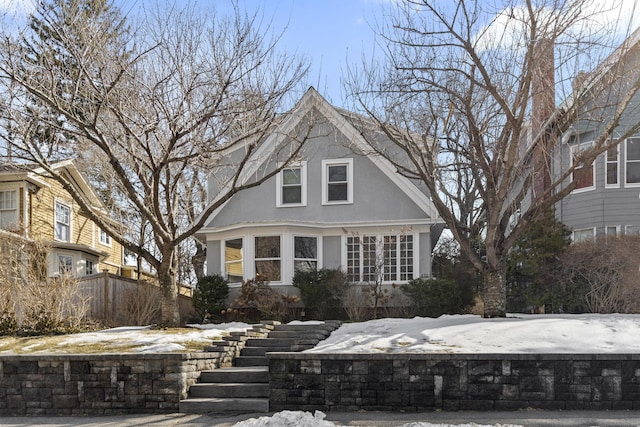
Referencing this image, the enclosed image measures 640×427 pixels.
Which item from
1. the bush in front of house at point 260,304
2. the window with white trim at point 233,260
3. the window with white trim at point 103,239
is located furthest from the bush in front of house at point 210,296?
the window with white trim at point 103,239

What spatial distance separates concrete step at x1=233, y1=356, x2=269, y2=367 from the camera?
10.5m

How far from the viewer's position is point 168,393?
8898 mm

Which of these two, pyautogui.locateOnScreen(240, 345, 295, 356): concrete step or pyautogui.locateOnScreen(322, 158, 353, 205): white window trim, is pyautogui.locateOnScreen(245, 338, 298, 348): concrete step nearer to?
pyautogui.locateOnScreen(240, 345, 295, 356): concrete step

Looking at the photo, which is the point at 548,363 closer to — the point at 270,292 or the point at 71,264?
the point at 270,292

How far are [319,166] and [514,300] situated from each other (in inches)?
274

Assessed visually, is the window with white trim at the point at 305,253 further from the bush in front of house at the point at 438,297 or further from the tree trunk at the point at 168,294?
the tree trunk at the point at 168,294

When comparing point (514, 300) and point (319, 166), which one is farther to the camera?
point (319, 166)

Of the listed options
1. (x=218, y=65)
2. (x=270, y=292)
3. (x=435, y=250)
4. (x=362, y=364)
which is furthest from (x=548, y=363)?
(x=435, y=250)

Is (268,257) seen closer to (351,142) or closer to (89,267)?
(351,142)

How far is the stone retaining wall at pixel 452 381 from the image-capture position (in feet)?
26.2

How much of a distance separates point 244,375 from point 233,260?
9.20 meters

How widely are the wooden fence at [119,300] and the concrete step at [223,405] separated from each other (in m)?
6.61

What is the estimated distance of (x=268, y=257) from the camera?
18000mm

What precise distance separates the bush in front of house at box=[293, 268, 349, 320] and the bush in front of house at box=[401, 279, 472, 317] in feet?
6.97
